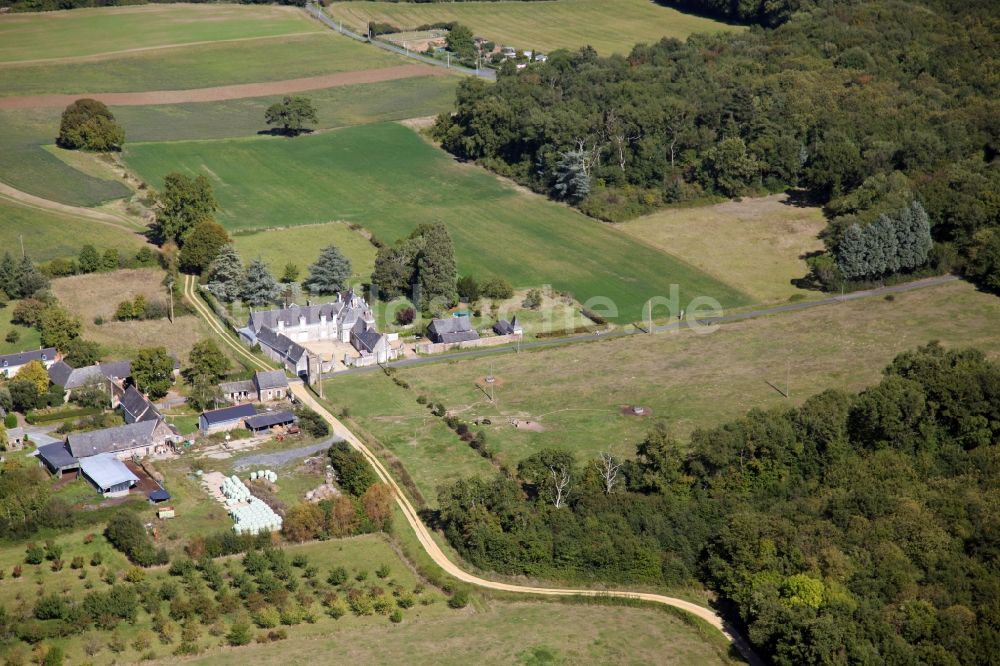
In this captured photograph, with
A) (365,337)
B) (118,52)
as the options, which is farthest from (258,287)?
(118,52)

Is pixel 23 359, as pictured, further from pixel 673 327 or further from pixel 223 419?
pixel 673 327

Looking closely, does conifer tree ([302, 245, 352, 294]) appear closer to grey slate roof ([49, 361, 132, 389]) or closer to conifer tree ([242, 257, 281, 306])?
conifer tree ([242, 257, 281, 306])

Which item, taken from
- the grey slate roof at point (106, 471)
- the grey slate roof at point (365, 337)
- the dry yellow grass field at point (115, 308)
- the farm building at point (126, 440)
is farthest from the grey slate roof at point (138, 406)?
the grey slate roof at point (365, 337)

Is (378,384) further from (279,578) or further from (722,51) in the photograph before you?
(722,51)

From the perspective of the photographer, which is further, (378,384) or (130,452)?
(378,384)

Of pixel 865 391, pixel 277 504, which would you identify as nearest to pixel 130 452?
pixel 277 504

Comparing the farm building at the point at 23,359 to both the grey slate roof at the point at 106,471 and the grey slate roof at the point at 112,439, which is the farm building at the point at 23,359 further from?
the grey slate roof at the point at 106,471
